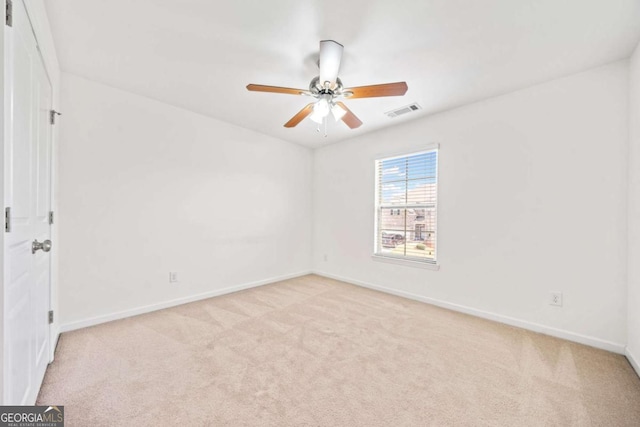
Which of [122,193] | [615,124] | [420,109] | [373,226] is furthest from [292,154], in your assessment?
[615,124]

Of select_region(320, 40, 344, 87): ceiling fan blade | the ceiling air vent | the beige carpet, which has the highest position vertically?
the ceiling air vent

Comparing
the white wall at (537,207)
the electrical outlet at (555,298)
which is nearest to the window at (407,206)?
the white wall at (537,207)

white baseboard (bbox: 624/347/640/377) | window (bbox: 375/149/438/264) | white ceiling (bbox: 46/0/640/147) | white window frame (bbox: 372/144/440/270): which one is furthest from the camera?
window (bbox: 375/149/438/264)

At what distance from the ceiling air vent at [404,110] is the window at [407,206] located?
602 mm

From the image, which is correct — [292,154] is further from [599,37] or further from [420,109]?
[599,37]

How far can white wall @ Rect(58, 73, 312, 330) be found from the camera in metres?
2.50

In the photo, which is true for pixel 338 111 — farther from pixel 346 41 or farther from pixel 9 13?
pixel 9 13

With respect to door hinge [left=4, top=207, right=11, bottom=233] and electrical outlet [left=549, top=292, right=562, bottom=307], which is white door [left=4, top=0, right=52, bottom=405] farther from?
electrical outlet [left=549, top=292, right=562, bottom=307]

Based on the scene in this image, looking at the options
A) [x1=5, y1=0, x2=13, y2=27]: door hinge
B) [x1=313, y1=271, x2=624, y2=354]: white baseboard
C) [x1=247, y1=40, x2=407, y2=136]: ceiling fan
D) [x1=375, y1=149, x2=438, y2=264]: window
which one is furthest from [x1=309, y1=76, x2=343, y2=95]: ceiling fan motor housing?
[x1=313, y1=271, x2=624, y2=354]: white baseboard

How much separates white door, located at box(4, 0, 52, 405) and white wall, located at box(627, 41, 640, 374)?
150 inches

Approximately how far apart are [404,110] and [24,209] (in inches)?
134

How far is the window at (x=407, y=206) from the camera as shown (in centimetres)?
341

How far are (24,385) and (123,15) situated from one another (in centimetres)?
227

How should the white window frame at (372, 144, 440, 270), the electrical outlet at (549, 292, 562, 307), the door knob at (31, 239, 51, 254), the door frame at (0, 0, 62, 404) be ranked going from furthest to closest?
1. the white window frame at (372, 144, 440, 270)
2. the electrical outlet at (549, 292, 562, 307)
3. the door knob at (31, 239, 51, 254)
4. the door frame at (0, 0, 62, 404)
